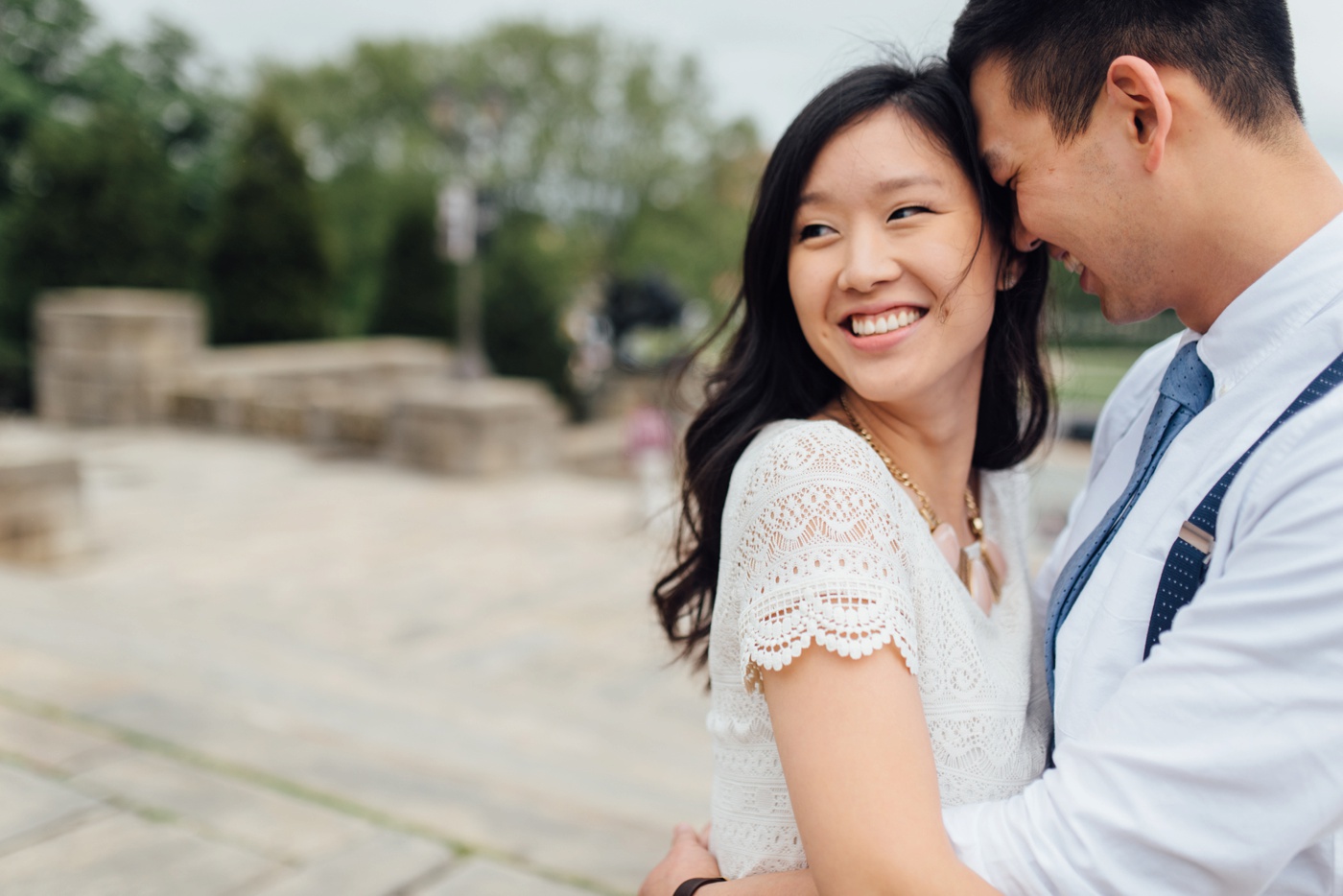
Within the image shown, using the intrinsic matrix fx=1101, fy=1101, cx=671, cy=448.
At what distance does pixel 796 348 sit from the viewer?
1.57 meters

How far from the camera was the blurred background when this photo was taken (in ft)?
8.65

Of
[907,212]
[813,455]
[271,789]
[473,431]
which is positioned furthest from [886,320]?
[473,431]

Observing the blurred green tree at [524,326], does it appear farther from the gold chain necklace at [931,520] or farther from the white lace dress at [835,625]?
the white lace dress at [835,625]

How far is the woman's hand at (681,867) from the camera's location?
1.44 metres

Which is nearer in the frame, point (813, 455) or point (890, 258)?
point (813, 455)

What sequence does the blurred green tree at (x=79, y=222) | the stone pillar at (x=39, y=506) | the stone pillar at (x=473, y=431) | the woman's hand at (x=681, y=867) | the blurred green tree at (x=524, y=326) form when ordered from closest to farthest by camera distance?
the woman's hand at (x=681, y=867)
the stone pillar at (x=39, y=506)
the stone pillar at (x=473, y=431)
the blurred green tree at (x=79, y=222)
the blurred green tree at (x=524, y=326)

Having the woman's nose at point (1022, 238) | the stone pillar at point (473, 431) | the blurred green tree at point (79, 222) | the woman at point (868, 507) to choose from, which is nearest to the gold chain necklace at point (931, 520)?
the woman at point (868, 507)

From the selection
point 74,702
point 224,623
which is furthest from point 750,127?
point 74,702

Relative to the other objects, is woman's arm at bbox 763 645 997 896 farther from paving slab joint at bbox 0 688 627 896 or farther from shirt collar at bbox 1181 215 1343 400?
paving slab joint at bbox 0 688 627 896

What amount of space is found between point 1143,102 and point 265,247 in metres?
16.4

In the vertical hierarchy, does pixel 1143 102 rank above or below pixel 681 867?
above

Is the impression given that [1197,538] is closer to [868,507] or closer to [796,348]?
[868,507]

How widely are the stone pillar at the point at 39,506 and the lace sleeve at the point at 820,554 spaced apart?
6.51 metres

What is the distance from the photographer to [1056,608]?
130 cm
